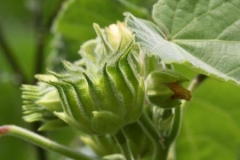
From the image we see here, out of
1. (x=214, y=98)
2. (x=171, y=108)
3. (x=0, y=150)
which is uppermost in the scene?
(x=0, y=150)

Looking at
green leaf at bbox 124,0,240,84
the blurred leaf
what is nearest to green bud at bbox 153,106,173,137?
green leaf at bbox 124,0,240,84

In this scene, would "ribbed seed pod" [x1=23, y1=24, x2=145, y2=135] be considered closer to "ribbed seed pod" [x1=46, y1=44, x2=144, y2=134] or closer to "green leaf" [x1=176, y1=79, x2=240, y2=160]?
"ribbed seed pod" [x1=46, y1=44, x2=144, y2=134]

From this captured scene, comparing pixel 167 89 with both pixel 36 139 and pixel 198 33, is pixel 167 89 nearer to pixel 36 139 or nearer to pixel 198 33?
pixel 198 33

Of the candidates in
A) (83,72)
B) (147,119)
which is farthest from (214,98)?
(83,72)

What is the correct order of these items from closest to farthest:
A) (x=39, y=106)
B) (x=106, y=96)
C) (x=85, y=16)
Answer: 1. (x=106, y=96)
2. (x=39, y=106)
3. (x=85, y=16)

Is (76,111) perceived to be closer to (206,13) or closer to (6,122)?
(206,13)

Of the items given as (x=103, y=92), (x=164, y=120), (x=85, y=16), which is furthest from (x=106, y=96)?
(x=85, y=16)

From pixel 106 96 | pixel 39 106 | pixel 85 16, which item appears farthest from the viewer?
pixel 85 16

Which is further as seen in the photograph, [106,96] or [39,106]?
[39,106]
